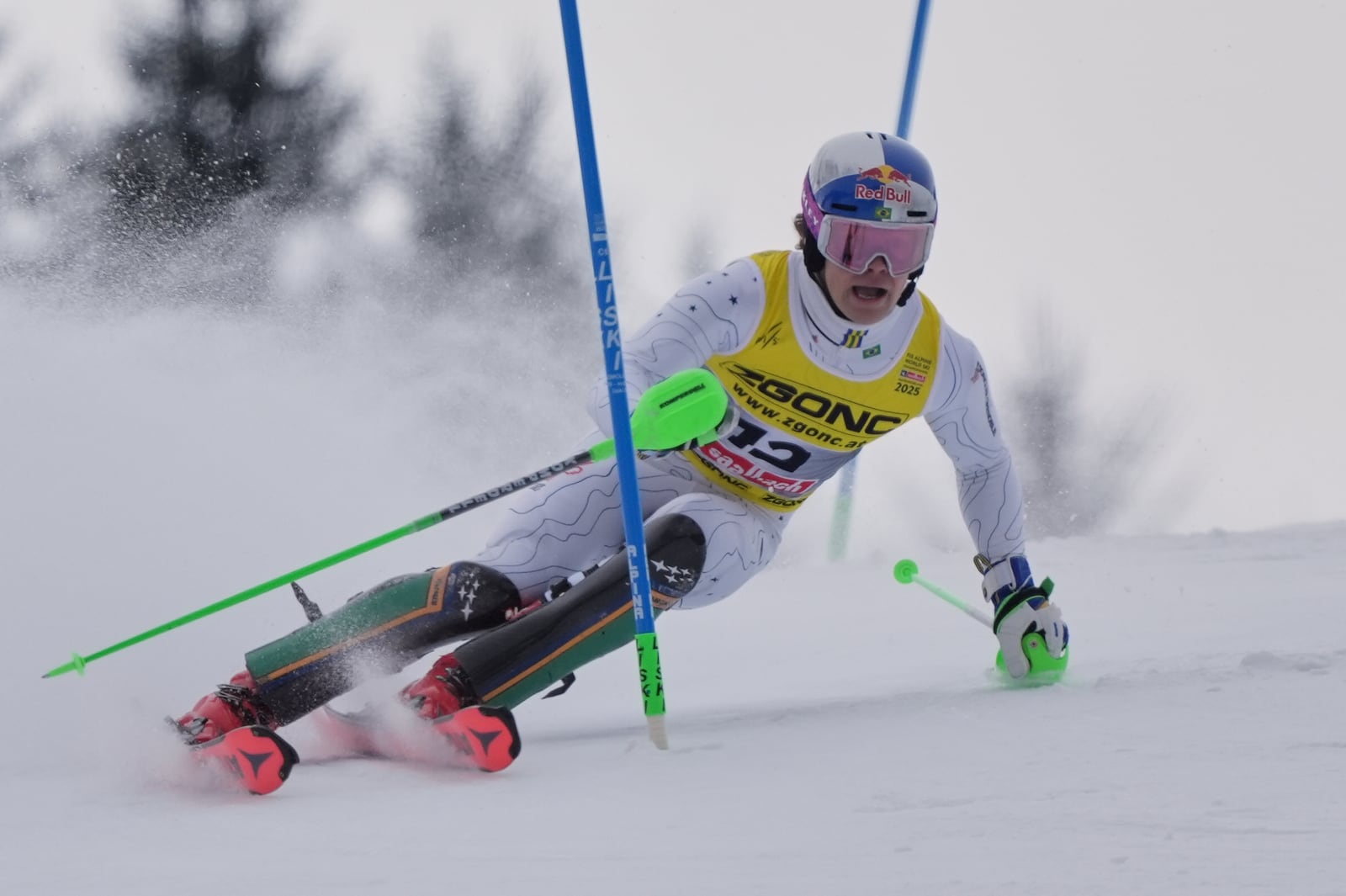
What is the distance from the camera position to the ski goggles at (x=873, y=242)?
120 inches

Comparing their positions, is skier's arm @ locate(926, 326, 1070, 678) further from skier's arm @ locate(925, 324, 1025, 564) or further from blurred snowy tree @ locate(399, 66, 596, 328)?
blurred snowy tree @ locate(399, 66, 596, 328)

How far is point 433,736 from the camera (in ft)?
8.63

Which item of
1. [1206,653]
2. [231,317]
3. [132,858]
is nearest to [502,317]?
[231,317]

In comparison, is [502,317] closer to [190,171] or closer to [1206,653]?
[190,171]

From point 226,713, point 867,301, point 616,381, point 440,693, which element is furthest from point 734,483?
point 226,713

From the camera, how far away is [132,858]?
195cm

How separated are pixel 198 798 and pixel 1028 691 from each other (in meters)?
1.78

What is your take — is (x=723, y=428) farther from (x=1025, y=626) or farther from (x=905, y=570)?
(x=905, y=570)

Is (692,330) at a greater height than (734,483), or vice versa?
(692,330)

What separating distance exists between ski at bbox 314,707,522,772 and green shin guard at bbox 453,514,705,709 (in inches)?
7.6

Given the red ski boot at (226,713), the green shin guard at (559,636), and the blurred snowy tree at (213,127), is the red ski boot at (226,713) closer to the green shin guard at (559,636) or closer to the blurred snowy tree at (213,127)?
the green shin guard at (559,636)

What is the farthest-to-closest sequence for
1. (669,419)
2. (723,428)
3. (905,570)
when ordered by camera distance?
(905,570) < (723,428) < (669,419)

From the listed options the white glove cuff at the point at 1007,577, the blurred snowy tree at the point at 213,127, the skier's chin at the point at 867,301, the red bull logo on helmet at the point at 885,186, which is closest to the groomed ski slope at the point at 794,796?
the white glove cuff at the point at 1007,577

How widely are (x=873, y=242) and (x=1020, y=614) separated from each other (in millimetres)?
1021
